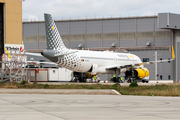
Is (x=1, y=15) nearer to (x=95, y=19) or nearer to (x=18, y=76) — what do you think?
(x=18, y=76)

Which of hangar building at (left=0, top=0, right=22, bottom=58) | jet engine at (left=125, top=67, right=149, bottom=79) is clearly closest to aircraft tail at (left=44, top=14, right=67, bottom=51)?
hangar building at (left=0, top=0, right=22, bottom=58)

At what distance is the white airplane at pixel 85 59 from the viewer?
42.3 metres

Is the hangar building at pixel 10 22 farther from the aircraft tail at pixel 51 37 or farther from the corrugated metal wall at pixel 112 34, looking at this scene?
the corrugated metal wall at pixel 112 34

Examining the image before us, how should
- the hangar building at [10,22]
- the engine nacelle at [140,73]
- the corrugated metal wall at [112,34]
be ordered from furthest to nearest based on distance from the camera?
the corrugated metal wall at [112,34] < the hangar building at [10,22] < the engine nacelle at [140,73]

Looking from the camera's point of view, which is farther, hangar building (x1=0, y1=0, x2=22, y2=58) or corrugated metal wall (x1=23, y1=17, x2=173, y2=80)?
corrugated metal wall (x1=23, y1=17, x2=173, y2=80)

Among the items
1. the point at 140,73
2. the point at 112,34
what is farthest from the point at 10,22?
the point at 112,34

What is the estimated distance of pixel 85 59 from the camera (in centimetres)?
4541

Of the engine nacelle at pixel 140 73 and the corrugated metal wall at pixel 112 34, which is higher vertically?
the corrugated metal wall at pixel 112 34

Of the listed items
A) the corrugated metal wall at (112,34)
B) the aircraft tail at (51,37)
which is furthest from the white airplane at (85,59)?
the corrugated metal wall at (112,34)

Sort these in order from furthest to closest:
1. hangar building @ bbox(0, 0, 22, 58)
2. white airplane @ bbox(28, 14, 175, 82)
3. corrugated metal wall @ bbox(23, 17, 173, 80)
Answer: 1. corrugated metal wall @ bbox(23, 17, 173, 80)
2. hangar building @ bbox(0, 0, 22, 58)
3. white airplane @ bbox(28, 14, 175, 82)

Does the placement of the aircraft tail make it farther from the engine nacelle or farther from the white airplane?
the engine nacelle

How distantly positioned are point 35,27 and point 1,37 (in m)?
37.0

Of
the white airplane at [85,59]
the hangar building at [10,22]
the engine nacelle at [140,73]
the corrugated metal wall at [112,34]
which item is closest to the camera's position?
the white airplane at [85,59]

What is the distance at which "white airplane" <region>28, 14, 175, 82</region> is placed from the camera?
139 ft
